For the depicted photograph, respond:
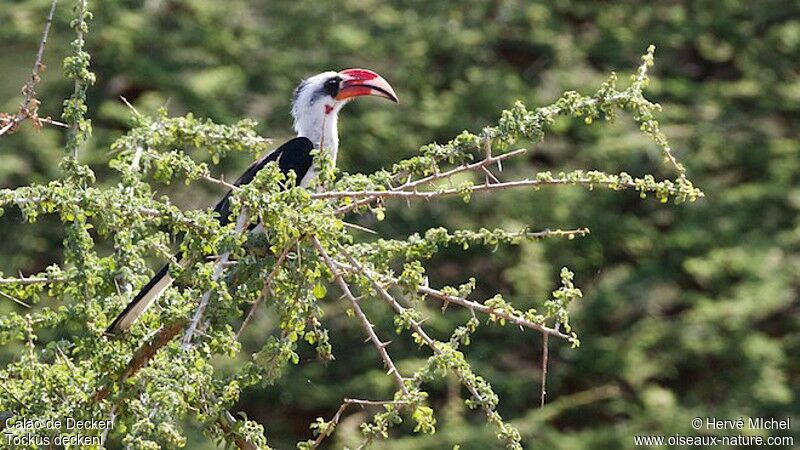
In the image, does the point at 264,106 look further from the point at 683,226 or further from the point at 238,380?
the point at 238,380

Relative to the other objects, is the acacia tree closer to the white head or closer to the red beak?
the red beak

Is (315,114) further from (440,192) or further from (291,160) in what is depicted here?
(440,192)

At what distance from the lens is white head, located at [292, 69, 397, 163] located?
5.30 m

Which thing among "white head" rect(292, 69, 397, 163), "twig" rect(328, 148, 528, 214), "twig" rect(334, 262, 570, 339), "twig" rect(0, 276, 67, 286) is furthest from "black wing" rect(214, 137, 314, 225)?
"twig" rect(334, 262, 570, 339)

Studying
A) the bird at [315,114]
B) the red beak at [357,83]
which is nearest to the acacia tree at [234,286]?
the bird at [315,114]

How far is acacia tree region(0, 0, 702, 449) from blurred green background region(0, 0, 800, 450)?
3.48 metres

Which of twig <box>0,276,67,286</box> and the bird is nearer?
twig <box>0,276,67,286</box>

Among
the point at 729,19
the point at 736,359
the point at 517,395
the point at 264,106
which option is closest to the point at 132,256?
the point at 517,395

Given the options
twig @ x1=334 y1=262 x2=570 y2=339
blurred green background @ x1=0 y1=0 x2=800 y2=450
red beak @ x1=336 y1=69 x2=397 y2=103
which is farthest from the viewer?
blurred green background @ x1=0 y1=0 x2=800 y2=450

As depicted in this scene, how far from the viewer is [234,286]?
3186 mm

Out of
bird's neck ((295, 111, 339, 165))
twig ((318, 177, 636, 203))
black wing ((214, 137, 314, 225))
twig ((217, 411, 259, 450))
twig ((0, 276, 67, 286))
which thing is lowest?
twig ((217, 411, 259, 450))

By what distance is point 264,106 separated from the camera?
29.9 feet

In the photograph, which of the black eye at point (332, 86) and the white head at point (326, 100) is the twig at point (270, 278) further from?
the black eye at point (332, 86)

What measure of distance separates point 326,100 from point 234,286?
233cm
